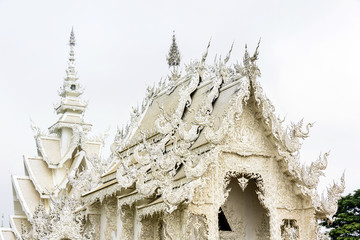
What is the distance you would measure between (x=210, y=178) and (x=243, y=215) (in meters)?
1.84

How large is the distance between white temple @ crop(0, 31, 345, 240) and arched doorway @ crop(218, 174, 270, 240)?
2 cm

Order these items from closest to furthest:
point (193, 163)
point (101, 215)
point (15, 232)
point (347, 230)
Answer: point (193, 163)
point (101, 215)
point (15, 232)
point (347, 230)

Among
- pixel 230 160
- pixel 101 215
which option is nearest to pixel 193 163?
pixel 230 160

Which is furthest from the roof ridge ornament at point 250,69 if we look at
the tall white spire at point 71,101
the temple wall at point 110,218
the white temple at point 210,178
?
the tall white spire at point 71,101

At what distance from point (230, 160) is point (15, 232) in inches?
528

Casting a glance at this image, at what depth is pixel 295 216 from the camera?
13.6 meters

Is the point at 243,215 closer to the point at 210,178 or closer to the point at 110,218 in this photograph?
the point at 210,178

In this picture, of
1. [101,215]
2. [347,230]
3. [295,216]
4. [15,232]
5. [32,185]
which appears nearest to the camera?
[295,216]

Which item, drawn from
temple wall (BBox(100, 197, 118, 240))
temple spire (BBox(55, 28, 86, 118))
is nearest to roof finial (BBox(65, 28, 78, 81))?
temple spire (BBox(55, 28, 86, 118))

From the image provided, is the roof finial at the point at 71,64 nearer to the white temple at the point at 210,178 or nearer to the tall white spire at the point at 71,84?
the tall white spire at the point at 71,84

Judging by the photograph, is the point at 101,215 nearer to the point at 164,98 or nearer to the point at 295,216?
the point at 164,98

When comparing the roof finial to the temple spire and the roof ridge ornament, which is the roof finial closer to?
the temple spire

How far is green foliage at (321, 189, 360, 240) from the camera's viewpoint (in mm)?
28547

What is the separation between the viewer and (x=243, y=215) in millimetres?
14344
